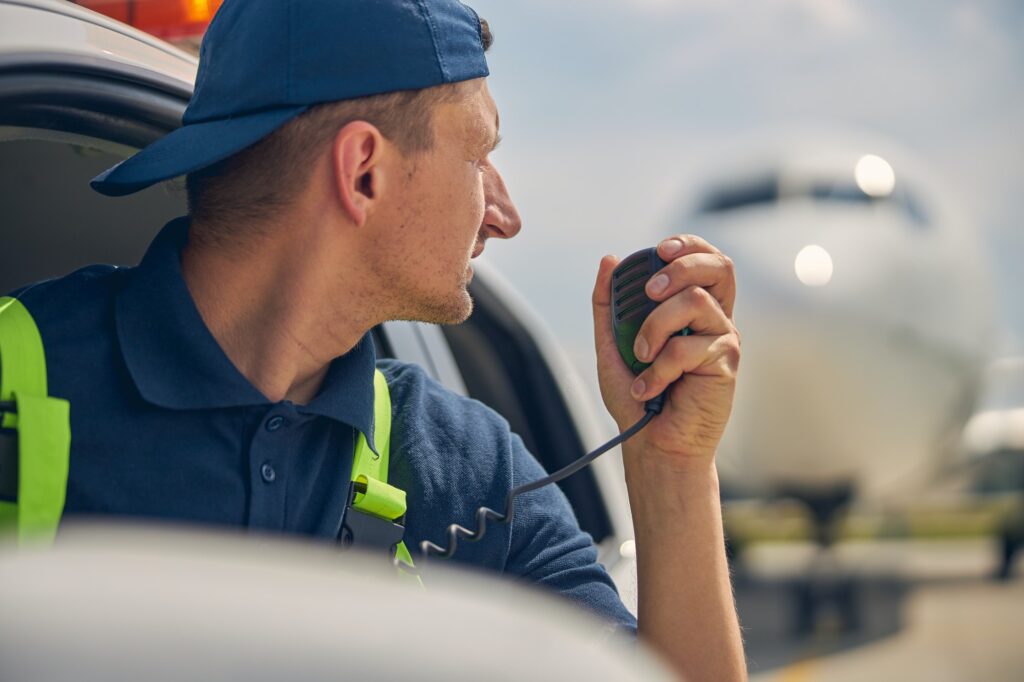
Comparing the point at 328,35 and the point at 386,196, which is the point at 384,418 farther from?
the point at 328,35

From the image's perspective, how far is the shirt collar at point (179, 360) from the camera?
1.37 meters

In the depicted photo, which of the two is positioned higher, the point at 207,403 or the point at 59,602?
the point at 59,602

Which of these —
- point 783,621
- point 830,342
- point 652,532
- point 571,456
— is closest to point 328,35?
point 652,532

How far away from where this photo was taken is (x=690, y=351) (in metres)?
1.67

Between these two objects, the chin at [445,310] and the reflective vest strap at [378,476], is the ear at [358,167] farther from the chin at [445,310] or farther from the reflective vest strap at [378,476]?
the reflective vest strap at [378,476]

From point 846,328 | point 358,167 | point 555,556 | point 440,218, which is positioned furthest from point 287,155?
point 846,328

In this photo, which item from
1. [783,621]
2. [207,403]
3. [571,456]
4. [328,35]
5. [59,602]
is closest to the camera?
[59,602]

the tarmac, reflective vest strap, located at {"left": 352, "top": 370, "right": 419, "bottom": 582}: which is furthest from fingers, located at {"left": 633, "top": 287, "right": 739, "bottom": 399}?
the tarmac

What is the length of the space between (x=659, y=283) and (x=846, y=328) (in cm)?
800

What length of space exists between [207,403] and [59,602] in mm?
955

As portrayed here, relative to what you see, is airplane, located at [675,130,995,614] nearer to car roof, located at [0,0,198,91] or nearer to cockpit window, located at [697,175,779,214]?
cockpit window, located at [697,175,779,214]

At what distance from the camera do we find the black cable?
151cm

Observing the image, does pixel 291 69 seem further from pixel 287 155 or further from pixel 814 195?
pixel 814 195

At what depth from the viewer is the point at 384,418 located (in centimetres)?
162
